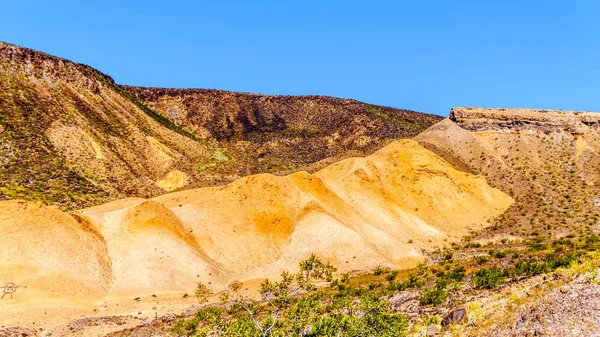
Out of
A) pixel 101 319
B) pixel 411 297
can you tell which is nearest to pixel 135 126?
pixel 101 319

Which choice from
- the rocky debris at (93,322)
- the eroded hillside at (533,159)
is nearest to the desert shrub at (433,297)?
the rocky debris at (93,322)

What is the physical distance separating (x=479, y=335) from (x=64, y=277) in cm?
2947

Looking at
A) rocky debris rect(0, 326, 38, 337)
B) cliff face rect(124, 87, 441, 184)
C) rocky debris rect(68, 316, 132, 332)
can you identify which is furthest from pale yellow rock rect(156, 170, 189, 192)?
rocky debris rect(0, 326, 38, 337)

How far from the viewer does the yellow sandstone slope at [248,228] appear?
39125 millimetres

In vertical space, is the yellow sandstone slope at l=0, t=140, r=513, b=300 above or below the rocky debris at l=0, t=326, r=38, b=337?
above

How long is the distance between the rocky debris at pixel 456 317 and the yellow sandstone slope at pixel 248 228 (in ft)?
70.3

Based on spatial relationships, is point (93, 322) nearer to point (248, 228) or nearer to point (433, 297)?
point (248, 228)

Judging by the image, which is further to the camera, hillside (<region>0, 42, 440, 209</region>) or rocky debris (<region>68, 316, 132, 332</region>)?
hillside (<region>0, 42, 440, 209</region>)

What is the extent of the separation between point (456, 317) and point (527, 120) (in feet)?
191

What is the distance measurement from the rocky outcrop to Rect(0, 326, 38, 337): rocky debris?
203ft

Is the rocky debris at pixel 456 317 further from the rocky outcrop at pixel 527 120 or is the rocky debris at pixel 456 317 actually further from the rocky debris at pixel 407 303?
the rocky outcrop at pixel 527 120

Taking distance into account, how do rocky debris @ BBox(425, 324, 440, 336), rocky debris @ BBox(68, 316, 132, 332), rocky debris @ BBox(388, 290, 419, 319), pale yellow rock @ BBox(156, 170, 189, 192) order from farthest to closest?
pale yellow rock @ BBox(156, 170, 189, 192) < rocky debris @ BBox(68, 316, 132, 332) < rocky debris @ BBox(388, 290, 419, 319) < rocky debris @ BBox(425, 324, 440, 336)

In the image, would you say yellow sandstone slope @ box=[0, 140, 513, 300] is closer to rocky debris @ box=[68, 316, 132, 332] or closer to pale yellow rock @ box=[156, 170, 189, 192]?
rocky debris @ box=[68, 316, 132, 332]

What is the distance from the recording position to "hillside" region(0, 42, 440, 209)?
67562 mm
